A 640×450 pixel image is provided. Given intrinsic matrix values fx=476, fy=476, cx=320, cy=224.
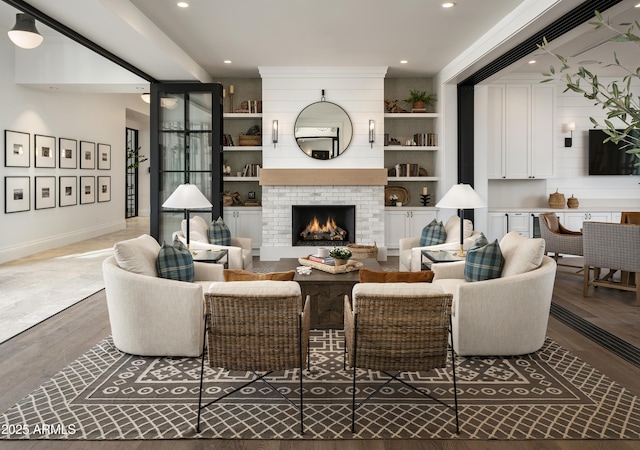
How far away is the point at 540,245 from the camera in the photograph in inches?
138

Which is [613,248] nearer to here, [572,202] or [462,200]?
[462,200]

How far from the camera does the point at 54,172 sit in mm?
8781

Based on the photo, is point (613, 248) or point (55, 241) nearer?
point (613, 248)

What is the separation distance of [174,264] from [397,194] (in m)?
5.44

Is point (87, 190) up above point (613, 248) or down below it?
above

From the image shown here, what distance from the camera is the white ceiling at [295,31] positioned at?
15.6 ft

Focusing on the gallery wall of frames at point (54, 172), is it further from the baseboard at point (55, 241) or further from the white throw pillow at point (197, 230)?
the white throw pillow at point (197, 230)

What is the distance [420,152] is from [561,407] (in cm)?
623

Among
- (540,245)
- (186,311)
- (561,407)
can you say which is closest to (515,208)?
(540,245)

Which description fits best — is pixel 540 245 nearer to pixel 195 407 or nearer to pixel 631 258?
pixel 631 258

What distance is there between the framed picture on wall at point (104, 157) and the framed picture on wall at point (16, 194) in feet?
8.47

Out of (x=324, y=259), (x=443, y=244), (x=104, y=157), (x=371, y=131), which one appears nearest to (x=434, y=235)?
(x=443, y=244)

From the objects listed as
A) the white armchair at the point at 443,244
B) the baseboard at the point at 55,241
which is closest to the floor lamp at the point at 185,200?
the white armchair at the point at 443,244

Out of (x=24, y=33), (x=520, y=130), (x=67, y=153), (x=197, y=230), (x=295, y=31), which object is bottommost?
(x=197, y=230)
